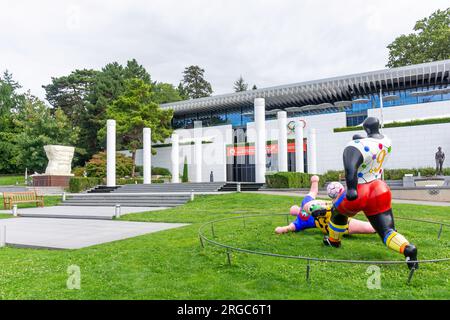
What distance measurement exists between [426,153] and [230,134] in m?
A: 19.7

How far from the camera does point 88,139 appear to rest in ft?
153

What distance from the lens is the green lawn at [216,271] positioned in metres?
4.34

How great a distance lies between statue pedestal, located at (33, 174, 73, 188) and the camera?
28.1 metres

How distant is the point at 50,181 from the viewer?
28047 millimetres

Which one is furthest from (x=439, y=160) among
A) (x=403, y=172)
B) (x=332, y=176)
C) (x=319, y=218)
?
(x=319, y=218)

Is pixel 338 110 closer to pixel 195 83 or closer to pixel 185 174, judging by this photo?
pixel 185 174

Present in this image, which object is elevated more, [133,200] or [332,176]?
[332,176]

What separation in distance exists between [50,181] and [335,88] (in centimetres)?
2714

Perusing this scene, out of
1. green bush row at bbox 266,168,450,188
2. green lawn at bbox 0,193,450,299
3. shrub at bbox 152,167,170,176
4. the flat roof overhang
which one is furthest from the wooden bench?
the flat roof overhang

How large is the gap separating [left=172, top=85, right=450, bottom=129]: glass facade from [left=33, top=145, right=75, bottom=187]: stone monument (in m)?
18.2

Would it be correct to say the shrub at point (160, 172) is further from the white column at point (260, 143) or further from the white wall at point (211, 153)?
the white column at point (260, 143)

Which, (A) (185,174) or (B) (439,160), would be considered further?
(A) (185,174)

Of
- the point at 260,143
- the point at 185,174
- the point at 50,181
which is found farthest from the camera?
the point at 185,174
